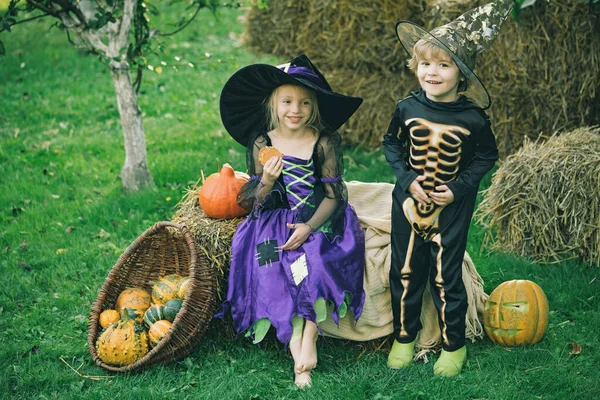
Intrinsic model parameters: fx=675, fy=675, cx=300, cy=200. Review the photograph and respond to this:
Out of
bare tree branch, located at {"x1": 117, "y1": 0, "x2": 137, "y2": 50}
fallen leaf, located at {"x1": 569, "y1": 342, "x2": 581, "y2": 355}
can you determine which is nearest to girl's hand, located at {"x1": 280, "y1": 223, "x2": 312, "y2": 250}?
fallen leaf, located at {"x1": 569, "y1": 342, "x2": 581, "y2": 355}

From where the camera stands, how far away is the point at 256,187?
174 inches

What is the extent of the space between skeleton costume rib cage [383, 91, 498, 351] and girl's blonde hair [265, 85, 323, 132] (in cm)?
55

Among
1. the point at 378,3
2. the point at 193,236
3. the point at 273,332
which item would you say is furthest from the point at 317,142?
the point at 378,3

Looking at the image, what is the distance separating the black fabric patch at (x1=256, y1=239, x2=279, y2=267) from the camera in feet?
13.7

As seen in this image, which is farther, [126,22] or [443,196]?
[126,22]

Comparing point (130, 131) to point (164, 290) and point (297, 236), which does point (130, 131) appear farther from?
point (297, 236)

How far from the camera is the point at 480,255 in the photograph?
18.3ft

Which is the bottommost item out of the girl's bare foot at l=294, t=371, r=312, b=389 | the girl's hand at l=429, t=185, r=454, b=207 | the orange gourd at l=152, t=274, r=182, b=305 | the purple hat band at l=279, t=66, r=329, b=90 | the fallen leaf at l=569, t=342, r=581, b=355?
the girl's bare foot at l=294, t=371, r=312, b=389

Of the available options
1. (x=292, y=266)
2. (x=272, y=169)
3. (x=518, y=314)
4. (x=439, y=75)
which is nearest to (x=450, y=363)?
(x=518, y=314)

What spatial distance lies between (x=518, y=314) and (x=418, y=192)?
1077mm

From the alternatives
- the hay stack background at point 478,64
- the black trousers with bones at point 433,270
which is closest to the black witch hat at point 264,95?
the black trousers with bones at point 433,270

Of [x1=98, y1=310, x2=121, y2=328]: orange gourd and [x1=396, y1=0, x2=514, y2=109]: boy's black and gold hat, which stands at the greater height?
[x1=396, y1=0, x2=514, y2=109]: boy's black and gold hat

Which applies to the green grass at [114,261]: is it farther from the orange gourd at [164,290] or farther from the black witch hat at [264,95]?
the black witch hat at [264,95]

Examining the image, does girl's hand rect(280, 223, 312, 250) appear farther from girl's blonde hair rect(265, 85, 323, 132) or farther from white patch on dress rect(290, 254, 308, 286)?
girl's blonde hair rect(265, 85, 323, 132)
